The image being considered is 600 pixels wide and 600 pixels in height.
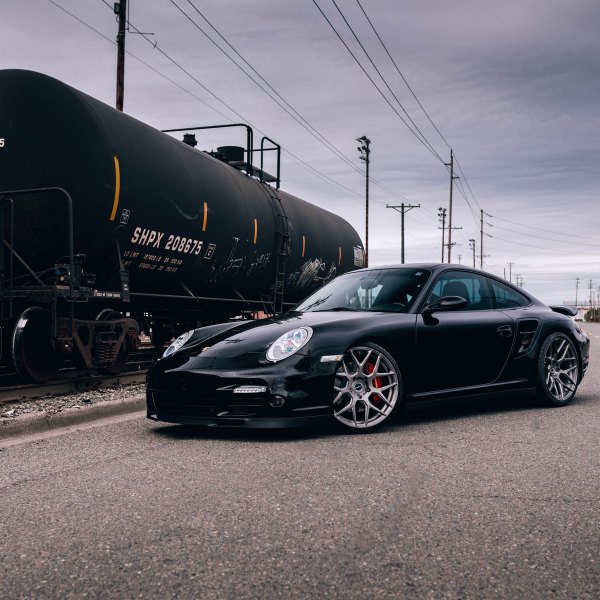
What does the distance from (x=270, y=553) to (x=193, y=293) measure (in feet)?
27.1

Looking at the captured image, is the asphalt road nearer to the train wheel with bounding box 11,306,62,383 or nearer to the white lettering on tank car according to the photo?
the train wheel with bounding box 11,306,62,383

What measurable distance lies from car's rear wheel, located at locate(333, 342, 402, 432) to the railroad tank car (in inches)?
152

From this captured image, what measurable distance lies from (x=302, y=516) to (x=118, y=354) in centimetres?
673

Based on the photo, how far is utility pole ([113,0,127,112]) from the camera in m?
18.2

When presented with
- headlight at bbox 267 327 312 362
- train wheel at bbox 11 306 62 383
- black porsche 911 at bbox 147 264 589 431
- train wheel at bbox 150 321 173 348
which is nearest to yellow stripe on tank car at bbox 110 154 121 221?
train wheel at bbox 11 306 62 383

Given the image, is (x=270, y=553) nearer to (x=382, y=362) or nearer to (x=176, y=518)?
(x=176, y=518)

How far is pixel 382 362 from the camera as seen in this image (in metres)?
5.47

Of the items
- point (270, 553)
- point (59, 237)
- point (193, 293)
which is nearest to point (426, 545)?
point (270, 553)

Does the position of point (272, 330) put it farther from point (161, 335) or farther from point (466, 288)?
point (161, 335)

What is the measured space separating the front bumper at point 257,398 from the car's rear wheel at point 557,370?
8.00ft

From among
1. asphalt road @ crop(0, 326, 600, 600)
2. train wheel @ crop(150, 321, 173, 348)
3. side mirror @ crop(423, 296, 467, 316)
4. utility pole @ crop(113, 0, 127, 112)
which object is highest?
utility pole @ crop(113, 0, 127, 112)

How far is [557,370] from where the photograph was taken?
22.4 feet

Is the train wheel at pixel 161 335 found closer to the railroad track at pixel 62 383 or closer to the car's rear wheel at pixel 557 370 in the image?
the railroad track at pixel 62 383

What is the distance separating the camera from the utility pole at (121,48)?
18.2 meters
